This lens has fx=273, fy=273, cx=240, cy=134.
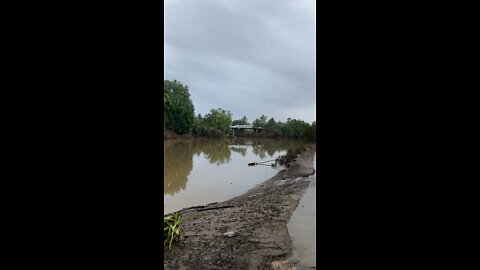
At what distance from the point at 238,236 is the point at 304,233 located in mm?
1075

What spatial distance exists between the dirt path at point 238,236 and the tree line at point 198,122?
16.9 meters

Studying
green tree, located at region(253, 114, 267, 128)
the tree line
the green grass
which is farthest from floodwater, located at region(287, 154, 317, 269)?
green tree, located at region(253, 114, 267, 128)

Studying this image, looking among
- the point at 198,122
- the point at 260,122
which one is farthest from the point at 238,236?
the point at 260,122

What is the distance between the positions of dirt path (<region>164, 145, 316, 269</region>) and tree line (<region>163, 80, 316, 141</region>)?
665 inches

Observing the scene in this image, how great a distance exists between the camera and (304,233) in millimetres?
4344

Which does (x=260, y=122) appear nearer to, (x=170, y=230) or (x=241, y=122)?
(x=241, y=122)

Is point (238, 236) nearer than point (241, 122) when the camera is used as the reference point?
Yes

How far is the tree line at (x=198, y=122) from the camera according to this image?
1087 inches

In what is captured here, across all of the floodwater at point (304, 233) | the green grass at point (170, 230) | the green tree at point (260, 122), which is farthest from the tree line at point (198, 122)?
the green grass at point (170, 230)
